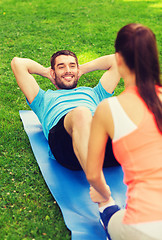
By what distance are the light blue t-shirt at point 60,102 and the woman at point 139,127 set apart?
1620 millimetres

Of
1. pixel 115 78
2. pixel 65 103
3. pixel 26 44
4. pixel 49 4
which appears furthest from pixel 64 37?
pixel 65 103

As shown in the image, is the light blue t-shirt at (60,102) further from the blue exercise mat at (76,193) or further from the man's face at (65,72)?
the blue exercise mat at (76,193)

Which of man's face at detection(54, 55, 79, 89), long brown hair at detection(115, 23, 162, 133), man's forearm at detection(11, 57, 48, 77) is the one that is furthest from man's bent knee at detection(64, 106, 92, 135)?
man's forearm at detection(11, 57, 48, 77)

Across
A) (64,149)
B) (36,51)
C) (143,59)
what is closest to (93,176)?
(143,59)

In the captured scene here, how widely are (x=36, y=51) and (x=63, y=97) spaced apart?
3.09m

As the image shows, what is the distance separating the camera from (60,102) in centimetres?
374

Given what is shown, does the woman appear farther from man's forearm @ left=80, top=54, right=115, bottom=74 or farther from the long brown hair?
man's forearm @ left=80, top=54, right=115, bottom=74

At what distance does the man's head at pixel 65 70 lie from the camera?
157 inches

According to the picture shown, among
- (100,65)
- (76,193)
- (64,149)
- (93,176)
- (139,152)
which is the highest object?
(139,152)

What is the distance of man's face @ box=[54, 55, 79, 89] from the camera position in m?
4.00

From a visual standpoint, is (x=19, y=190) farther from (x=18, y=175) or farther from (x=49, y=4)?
(x=49, y=4)

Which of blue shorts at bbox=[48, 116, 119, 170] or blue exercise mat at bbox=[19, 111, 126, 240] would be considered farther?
blue shorts at bbox=[48, 116, 119, 170]

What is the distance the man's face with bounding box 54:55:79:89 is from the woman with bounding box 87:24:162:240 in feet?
6.64

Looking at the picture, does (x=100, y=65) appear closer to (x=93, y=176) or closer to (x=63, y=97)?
(x=63, y=97)
